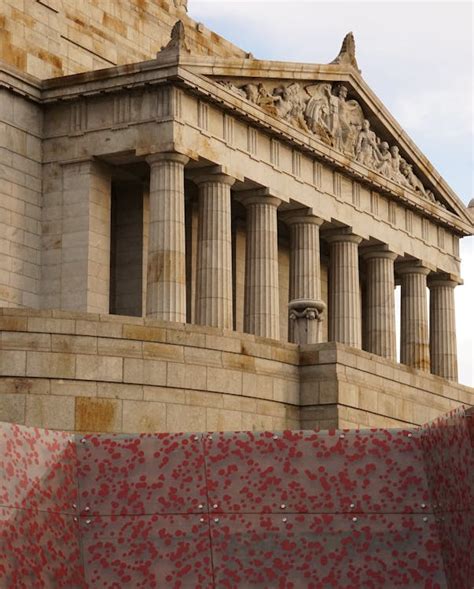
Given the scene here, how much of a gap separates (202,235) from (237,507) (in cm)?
3621

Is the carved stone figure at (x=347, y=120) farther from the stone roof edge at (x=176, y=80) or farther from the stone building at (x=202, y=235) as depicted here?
the stone roof edge at (x=176, y=80)

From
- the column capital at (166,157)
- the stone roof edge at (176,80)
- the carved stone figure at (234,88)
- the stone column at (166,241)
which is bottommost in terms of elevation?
the stone column at (166,241)

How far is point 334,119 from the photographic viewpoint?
56.0m

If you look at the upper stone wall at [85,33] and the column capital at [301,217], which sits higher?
the upper stone wall at [85,33]

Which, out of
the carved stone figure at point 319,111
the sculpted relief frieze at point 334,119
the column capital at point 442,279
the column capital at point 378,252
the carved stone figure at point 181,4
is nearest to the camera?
the sculpted relief frieze at point 334,119

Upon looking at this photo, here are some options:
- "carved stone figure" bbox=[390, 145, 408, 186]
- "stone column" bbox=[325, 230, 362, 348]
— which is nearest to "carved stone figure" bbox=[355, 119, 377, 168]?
"carved stone figure" bbox=[390, 145, 408, 186]

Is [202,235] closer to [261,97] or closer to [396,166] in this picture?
[261,97]

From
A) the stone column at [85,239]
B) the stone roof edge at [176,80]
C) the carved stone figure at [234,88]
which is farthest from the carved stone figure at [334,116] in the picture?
the stone column at [85,239]

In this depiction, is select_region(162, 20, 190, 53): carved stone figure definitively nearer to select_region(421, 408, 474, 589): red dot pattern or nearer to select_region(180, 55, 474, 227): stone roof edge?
select_region(180, 55, 474, 227): stone roof edge

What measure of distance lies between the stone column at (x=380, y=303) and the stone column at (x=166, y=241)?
15.6m

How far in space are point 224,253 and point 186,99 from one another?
5.51m

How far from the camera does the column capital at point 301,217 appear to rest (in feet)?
178

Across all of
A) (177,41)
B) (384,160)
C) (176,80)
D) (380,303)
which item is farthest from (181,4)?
(380,303)

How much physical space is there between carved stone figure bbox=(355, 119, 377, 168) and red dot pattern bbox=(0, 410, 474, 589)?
45.4 m
